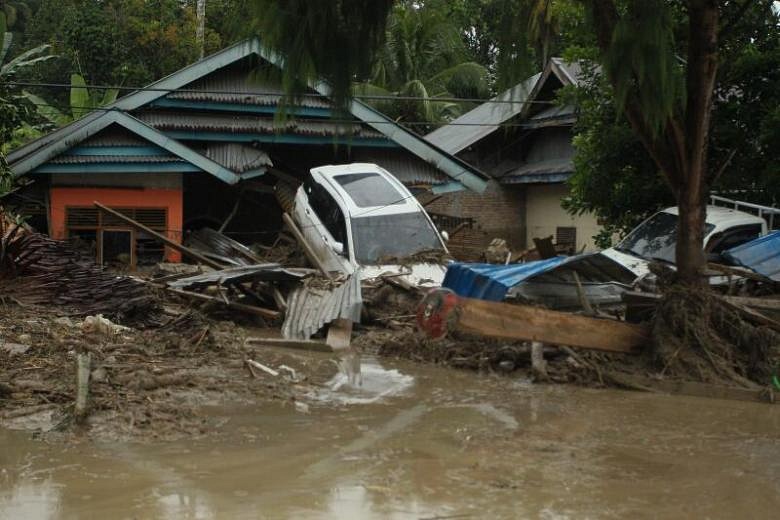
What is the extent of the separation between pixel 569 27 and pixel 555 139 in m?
10.4

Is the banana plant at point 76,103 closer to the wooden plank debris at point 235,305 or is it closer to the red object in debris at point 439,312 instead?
the wooden plank debris at point 235,305

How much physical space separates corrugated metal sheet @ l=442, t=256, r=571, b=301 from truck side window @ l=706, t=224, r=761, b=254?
9.30 ft

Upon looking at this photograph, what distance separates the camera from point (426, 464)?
23.0ft

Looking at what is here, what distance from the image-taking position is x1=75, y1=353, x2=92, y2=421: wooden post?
764cm

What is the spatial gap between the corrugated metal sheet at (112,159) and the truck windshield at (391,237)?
563cm

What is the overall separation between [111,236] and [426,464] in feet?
46.4

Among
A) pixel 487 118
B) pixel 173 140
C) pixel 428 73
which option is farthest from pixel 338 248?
pixel 428 73

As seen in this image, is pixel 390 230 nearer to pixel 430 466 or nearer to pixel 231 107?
pixel 231 107

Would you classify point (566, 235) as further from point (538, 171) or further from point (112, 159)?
point (112, 159)

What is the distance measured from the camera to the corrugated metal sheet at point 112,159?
18.8 meters

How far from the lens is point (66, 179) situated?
64.0 feet

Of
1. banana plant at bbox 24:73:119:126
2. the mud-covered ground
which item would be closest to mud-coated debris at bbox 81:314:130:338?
the mud-covered ground

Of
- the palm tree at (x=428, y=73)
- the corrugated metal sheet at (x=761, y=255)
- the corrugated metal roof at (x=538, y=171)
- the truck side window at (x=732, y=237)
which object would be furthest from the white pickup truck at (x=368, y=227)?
the palm tree at (x=428, y=73)

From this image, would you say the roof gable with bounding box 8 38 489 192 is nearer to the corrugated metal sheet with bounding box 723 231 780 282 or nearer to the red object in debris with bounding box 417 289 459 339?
the red object in debris with bounding box 417 289 459 339
